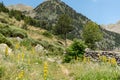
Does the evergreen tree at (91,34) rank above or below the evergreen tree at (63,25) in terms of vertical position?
below

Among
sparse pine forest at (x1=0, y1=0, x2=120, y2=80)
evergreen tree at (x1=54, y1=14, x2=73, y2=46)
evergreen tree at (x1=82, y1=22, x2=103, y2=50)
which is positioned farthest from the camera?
evergreen tree at (x1=54, y1=14, x2=73, y2=46)

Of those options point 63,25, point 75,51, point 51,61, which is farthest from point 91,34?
point 51,61

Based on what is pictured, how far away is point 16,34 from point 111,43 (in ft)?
461

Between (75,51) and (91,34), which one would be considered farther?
(91,34)

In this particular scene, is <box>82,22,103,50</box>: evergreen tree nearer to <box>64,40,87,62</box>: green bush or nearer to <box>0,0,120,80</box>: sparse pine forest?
<box>0,0,120,80</box>: sparse pine forest

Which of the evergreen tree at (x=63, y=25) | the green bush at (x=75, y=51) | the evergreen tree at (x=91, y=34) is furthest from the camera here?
the evergreen tree at (x=63, y=25)

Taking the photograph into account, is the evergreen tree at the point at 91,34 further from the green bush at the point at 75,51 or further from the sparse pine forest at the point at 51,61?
the green bush at the point at 75,51

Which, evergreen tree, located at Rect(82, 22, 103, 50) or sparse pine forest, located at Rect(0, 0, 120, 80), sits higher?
evergreen tree, located at Rect(82, 22, 103, 50)

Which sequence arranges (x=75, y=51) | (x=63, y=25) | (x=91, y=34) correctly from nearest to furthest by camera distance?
(x=75, y=51) < (x=91, y=34) < (x=63, y=25)

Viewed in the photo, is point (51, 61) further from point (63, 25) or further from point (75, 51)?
point (63, 25)

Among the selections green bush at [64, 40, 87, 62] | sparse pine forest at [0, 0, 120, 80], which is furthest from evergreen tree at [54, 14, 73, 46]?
green bush at [64, 40, 87, 62]

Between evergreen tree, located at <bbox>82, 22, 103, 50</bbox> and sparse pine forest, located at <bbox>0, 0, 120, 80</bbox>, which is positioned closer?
sparse pine forest, located at <bbox>0, 0, 120, 80</bbox>

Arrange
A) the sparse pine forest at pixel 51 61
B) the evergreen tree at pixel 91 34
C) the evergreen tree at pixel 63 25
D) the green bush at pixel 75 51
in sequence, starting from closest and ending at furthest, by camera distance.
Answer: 1. the sparse pine forest at pixel 51 61
2. the green bush at pixel 75 51
3. the evergreen tree at pixel 91 34
4. the evergreen tree at pixel 63 25

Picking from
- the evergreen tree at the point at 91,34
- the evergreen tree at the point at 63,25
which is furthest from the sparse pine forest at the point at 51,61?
the evergreen tree at the point at 63,25
